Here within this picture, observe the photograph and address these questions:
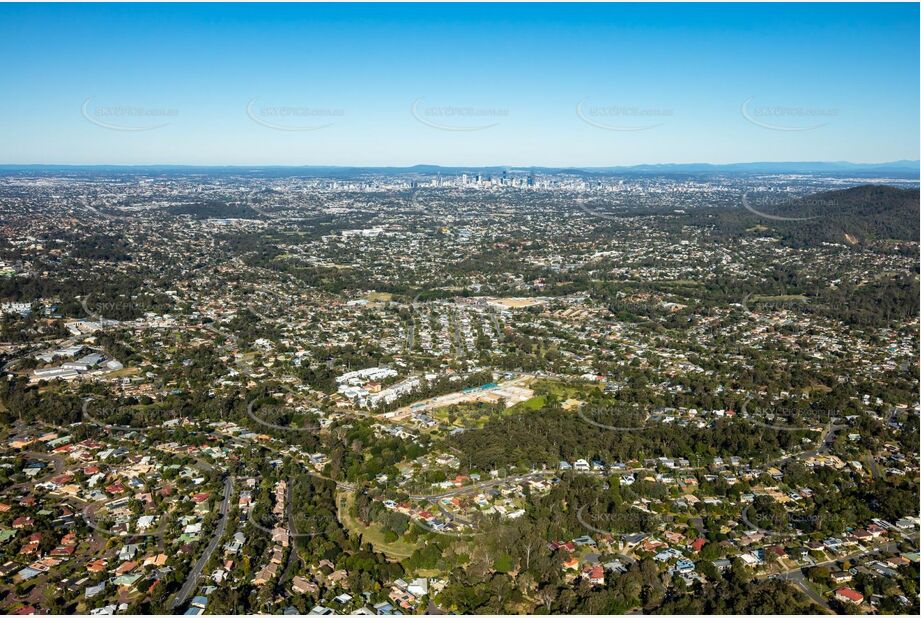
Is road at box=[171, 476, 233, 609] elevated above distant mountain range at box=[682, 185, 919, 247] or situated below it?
below

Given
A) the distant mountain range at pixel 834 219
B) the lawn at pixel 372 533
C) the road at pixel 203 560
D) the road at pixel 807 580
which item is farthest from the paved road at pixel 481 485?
the distant mountain range at pixel 834 219

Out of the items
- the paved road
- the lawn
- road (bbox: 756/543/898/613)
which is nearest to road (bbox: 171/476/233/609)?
the lawn

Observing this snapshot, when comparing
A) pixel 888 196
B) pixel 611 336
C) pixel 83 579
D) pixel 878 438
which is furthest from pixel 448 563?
pixel 888 196

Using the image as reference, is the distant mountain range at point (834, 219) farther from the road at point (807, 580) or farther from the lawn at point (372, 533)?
the lawn at point (372, 533)

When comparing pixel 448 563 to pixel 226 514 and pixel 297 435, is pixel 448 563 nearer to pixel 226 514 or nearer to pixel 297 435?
pixel 226 514

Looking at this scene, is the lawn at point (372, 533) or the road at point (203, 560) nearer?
the road at point (203, 560)

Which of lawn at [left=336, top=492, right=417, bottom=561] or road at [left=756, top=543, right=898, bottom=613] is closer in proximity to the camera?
road at [left=756, top=543, right=898, bottom=613]

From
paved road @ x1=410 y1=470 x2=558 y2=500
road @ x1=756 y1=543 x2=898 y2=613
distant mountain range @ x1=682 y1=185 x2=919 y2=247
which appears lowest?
road @ x1=756 y1=543 x2=898 y2=613

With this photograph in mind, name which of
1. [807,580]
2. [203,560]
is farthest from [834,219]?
[203,560]

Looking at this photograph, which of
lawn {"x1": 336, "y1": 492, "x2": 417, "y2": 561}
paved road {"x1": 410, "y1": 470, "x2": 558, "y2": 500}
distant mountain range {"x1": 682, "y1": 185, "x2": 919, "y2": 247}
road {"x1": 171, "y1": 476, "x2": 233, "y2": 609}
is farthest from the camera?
distant mountain range {"x1": 682, "y1": 185, "x2": 919, "y2": 247}

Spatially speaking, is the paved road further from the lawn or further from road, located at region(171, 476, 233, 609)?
road, located at region(171, 476, 233, 609)
